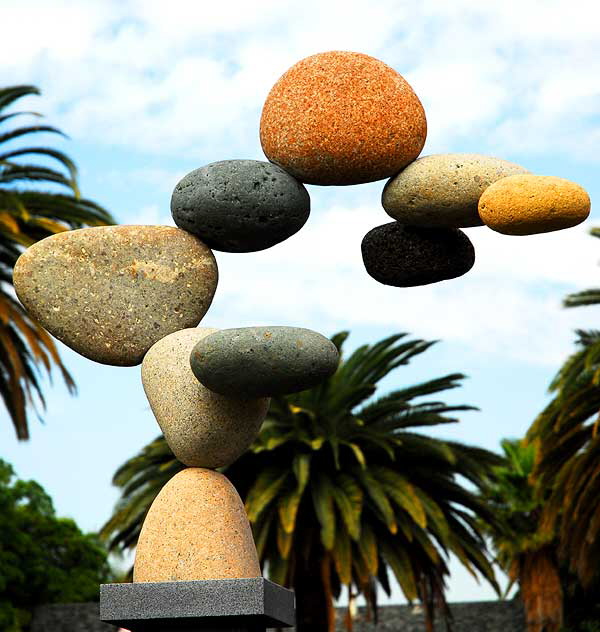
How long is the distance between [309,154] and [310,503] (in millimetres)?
12480

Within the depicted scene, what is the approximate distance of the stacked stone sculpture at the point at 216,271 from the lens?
5559 mm

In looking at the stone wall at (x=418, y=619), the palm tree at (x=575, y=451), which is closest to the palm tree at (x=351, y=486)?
the palm tree at (x=575, y=451)

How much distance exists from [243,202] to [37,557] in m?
24.0

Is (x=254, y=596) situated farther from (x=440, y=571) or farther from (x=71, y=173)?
(x=71, y=173)

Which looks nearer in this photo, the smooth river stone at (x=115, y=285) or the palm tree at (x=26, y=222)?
the smooth river stone at (x=115, y=285)

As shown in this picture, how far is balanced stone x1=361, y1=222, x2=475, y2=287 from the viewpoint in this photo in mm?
6219

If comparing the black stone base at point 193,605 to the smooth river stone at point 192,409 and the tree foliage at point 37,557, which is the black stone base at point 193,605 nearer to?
the smooth river stone at point 192,409

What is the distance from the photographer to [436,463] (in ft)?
60.3

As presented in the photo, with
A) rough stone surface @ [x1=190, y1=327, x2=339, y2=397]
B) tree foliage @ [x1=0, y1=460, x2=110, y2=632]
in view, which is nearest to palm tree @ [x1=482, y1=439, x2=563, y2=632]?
tree foliage @ [x1=0, y1=460, x2=110, y2=632]

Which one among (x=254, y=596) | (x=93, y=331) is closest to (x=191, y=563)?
(x=254, y=596)

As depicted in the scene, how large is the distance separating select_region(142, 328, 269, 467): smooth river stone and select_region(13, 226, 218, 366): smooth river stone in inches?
7.5

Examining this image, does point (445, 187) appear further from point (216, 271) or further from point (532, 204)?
point (216, 271)

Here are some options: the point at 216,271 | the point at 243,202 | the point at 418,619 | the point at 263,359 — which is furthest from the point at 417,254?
the point at 418,619

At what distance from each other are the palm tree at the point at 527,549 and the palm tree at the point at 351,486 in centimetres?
484
